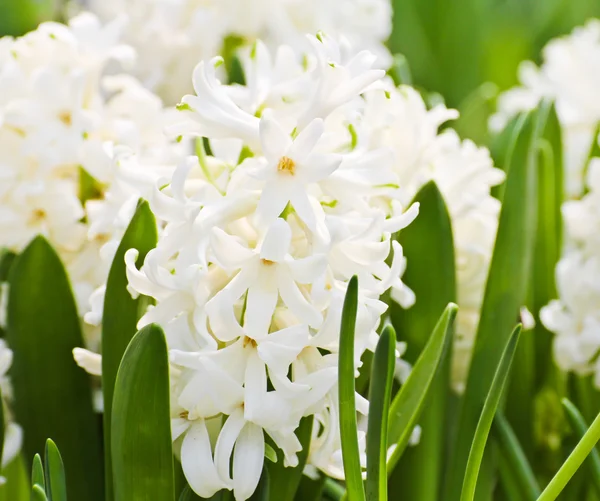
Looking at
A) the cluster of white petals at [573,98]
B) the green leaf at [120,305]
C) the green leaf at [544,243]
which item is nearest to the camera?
the green leaf at [120,305]

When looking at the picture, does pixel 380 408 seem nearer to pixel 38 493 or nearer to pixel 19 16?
pixel 38 493

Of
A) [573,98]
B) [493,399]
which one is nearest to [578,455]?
[493,399]

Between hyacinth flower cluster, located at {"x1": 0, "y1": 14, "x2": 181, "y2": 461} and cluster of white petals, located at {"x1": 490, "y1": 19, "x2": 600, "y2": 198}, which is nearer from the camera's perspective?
hyacinth flower cluster, located at {"x1": 0, "y1": 14, "x2": 181, "y2": 461}

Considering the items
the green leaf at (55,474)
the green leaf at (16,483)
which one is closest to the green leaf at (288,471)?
the green leaf at (55,474)

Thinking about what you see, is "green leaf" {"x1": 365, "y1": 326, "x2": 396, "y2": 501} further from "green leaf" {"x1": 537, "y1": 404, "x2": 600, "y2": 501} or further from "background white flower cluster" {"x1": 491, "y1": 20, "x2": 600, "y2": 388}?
"background white flower cluster" {"x1": 491, "y1": 20, "x2": 600, "y2": 388}

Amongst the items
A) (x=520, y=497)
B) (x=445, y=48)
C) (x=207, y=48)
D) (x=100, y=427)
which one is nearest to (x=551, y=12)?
(x=445, y=48)

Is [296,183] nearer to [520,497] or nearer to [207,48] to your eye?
[520,497]

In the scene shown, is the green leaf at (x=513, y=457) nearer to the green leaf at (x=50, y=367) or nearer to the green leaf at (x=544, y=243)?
the green leaf at (x=544, y=243)

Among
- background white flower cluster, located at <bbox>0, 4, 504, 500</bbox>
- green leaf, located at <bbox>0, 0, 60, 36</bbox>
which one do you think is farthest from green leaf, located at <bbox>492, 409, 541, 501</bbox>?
green leaf, located at <bbox>0, 0, 60, 36</bbox>
